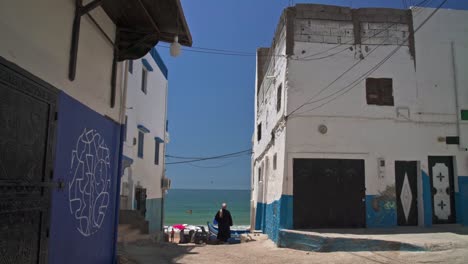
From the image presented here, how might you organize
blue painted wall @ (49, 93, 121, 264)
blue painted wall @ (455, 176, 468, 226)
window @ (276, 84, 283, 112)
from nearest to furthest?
blue painted wall @ (49, 93, 121, 264)
blue painted wall @ (455, 176, 468, 226)
window @ (276, 84, 283, 112)

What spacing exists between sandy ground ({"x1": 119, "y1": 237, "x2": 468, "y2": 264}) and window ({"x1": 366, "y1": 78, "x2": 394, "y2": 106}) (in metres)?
5.39

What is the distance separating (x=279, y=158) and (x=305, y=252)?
3.83 m

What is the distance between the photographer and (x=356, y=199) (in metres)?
14.1

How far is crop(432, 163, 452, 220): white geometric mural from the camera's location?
1449 cm

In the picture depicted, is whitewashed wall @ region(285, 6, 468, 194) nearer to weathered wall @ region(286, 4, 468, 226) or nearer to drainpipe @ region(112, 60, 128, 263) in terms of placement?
weathered wall @ region(286, 4, 468, 226)

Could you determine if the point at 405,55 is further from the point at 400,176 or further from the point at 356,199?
the point at 356,199

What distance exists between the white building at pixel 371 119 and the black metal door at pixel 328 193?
0.03 m

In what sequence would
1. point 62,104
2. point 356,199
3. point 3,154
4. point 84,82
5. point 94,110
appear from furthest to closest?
point 356,199 → point 94,110 → point 84,82 → point 62,104 → point 3,154

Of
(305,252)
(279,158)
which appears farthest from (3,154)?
(279,158)

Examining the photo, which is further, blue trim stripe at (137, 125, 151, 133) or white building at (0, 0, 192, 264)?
blue trim stripe at (137, 125, 151, 133)

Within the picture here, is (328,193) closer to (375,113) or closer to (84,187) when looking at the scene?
(375,113)

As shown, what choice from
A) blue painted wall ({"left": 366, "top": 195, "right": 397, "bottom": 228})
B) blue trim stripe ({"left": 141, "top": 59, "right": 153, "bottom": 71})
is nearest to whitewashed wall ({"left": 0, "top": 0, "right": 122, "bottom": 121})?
blue painted wall ({"left": 366, "top": 195, "right": 397, "bottom": 228})

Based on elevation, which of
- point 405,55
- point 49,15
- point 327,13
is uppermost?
point 327,13

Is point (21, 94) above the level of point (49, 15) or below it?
below
